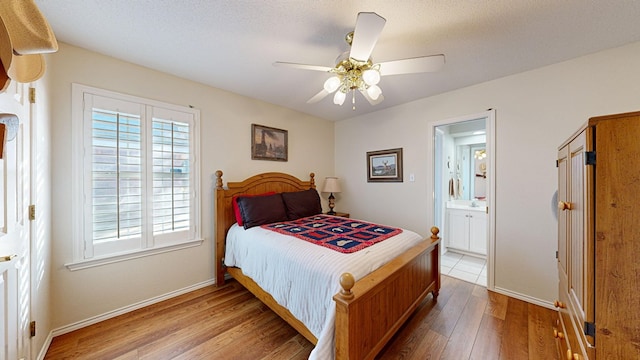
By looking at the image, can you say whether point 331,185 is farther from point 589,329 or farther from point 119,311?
point 589,329

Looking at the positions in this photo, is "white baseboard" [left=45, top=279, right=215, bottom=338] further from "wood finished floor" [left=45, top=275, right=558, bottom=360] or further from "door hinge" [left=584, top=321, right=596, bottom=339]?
"door hinge" [left=584, top=321, right=596, bottom=339]

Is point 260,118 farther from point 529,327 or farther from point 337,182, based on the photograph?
point 529,327

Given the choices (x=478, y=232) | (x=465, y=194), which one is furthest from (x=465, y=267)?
(x=465, y=194)

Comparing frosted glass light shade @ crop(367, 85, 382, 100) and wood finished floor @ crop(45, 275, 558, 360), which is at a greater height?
frosted glass light shade @ crop(367, 85, 382, 100)

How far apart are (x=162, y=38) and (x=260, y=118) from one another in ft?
4.78

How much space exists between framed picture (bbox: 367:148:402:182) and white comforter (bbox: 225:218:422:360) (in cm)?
130

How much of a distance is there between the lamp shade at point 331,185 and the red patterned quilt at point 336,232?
3.16 feet

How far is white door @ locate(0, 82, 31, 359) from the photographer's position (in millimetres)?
1055

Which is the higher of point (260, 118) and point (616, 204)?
point (260, 118)

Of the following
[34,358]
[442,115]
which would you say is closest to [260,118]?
[442,115]

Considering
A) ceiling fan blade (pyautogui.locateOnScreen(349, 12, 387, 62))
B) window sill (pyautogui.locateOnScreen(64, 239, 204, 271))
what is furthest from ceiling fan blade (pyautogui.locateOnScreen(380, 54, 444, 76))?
window sill (pyautogui.locateOnScreen(64, 239, 204, 271))

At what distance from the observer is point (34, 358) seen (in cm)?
144

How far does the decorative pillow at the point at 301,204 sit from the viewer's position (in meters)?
2.98

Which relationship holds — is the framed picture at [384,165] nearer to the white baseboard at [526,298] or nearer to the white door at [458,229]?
the white door at [458,229]
